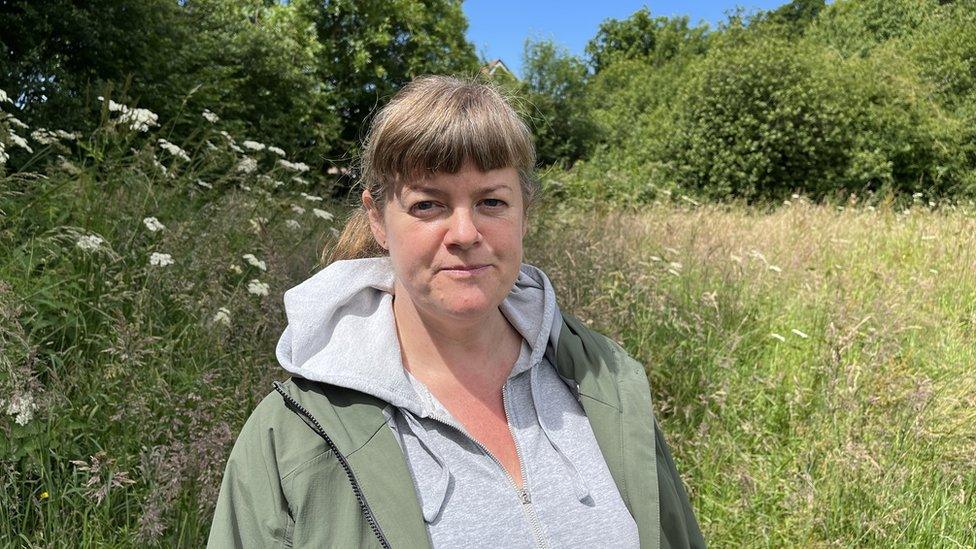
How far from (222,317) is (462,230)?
178 cm

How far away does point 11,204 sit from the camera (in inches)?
141

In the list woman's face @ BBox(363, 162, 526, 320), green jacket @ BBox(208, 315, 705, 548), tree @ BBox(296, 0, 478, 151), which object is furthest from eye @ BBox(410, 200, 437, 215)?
tree @ BBox(296, 0, 478, 151)

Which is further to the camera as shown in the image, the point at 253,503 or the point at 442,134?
the point at 442,134

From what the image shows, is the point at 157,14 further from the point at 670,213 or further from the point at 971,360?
the point at 971,360

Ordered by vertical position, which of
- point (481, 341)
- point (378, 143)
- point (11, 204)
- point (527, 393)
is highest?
point (11, 204)

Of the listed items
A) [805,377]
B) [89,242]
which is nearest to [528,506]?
[89,242]

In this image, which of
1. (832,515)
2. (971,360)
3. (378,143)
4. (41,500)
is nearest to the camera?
(378,143)

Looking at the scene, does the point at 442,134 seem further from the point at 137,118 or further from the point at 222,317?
the point at 137,118

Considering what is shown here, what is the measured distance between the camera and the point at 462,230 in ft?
4.79

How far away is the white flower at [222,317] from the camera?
2930mm

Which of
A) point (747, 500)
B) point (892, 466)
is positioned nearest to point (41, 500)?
point (747, 500)

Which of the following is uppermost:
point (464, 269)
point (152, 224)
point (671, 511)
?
point (152, 224)

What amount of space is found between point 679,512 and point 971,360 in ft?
11.5

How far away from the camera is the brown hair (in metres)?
1.45
